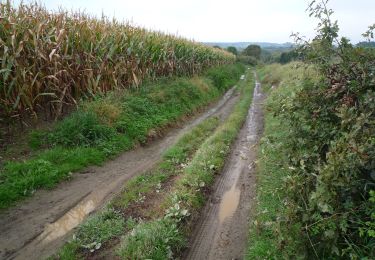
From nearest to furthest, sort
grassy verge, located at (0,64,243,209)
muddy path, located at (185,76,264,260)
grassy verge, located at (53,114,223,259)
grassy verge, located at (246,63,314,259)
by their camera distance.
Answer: grassy verge, located at (246,63,314,259) → grassy verge, located at (53,114,223,259) → muddy path, located at (185,76,264,260) → grassy verge, located at (0,64,243,209)

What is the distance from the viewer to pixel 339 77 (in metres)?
4.82

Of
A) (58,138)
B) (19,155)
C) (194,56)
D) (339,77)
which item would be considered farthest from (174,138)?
(194,56)

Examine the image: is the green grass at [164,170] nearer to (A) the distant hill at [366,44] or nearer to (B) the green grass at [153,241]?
(B) the green grass at [153,241]

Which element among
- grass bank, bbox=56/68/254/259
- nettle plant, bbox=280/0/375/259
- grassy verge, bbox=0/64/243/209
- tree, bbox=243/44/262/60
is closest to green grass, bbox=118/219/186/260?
grass bank, bbox=56/68/254/259

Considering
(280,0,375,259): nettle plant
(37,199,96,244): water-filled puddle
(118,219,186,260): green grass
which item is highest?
(280,0,375,259): nettle plant

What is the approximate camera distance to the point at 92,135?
832cm

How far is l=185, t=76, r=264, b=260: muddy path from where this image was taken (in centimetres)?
475

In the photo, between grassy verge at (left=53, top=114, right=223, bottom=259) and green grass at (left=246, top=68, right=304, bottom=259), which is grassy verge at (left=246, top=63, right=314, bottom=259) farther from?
grassy verge at (left=53, top=114, right=223, bottom=259)

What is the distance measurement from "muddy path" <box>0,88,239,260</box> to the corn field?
231 cm

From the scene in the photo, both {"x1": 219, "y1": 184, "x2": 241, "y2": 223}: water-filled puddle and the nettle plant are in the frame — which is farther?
{"x1": 219, "y1": 184, "x2": 241, "y2": 223}: water-filled puddle

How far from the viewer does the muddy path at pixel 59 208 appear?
15.2ft

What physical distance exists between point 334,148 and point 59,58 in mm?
7151

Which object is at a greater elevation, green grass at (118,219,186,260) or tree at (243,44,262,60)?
tree at (243,44,262,60)

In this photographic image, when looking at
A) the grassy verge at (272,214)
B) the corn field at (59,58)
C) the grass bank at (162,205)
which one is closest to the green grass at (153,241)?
the grass bank at (162,205)
